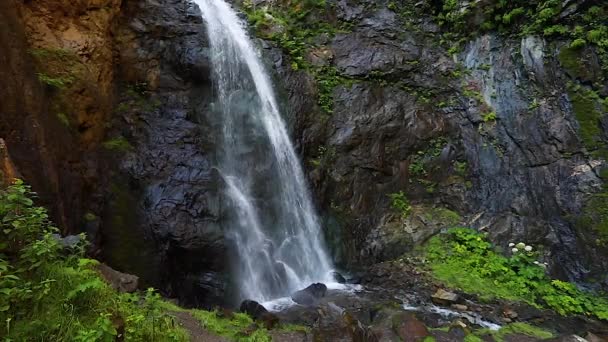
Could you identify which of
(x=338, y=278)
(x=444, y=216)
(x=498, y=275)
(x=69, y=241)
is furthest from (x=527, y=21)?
(x=69, y=241)

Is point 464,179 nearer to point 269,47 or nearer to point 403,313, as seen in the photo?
point 403,313

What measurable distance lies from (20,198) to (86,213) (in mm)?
3856

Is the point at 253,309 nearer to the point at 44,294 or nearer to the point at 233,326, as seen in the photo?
the point at 233,326

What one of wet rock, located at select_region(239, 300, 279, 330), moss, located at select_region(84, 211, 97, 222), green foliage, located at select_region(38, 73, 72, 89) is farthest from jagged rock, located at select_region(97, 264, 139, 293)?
green foliage, located at select_region(38, 73, 72, 89)

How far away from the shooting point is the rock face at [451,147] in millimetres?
9625

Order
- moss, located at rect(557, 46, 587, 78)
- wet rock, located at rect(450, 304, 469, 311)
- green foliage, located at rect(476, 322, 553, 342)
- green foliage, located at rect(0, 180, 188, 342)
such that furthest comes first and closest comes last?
moss, located at rect(557, 46, 587, 78) → wet rock, located at rect(450, 304, 469, 311) → green foliage, located at rect(476, 322, 553, 342) → green foliage, located at rect(0, 180, 188, 342)

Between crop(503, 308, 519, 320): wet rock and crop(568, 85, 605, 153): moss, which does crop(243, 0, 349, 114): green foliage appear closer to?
crop(568, 85, 605, 153): moss

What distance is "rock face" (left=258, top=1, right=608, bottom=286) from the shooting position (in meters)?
9.62

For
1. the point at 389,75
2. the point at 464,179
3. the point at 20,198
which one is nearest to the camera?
the point at 20,198


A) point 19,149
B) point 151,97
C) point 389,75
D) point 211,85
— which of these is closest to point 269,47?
point 211,85

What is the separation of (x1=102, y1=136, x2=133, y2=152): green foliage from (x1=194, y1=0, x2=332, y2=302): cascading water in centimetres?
213

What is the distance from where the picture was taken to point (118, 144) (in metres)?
8.40

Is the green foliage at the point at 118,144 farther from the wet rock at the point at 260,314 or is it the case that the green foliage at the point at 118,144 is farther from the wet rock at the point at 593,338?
the wet rock at the point at 593,338

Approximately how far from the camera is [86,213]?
6.86m
